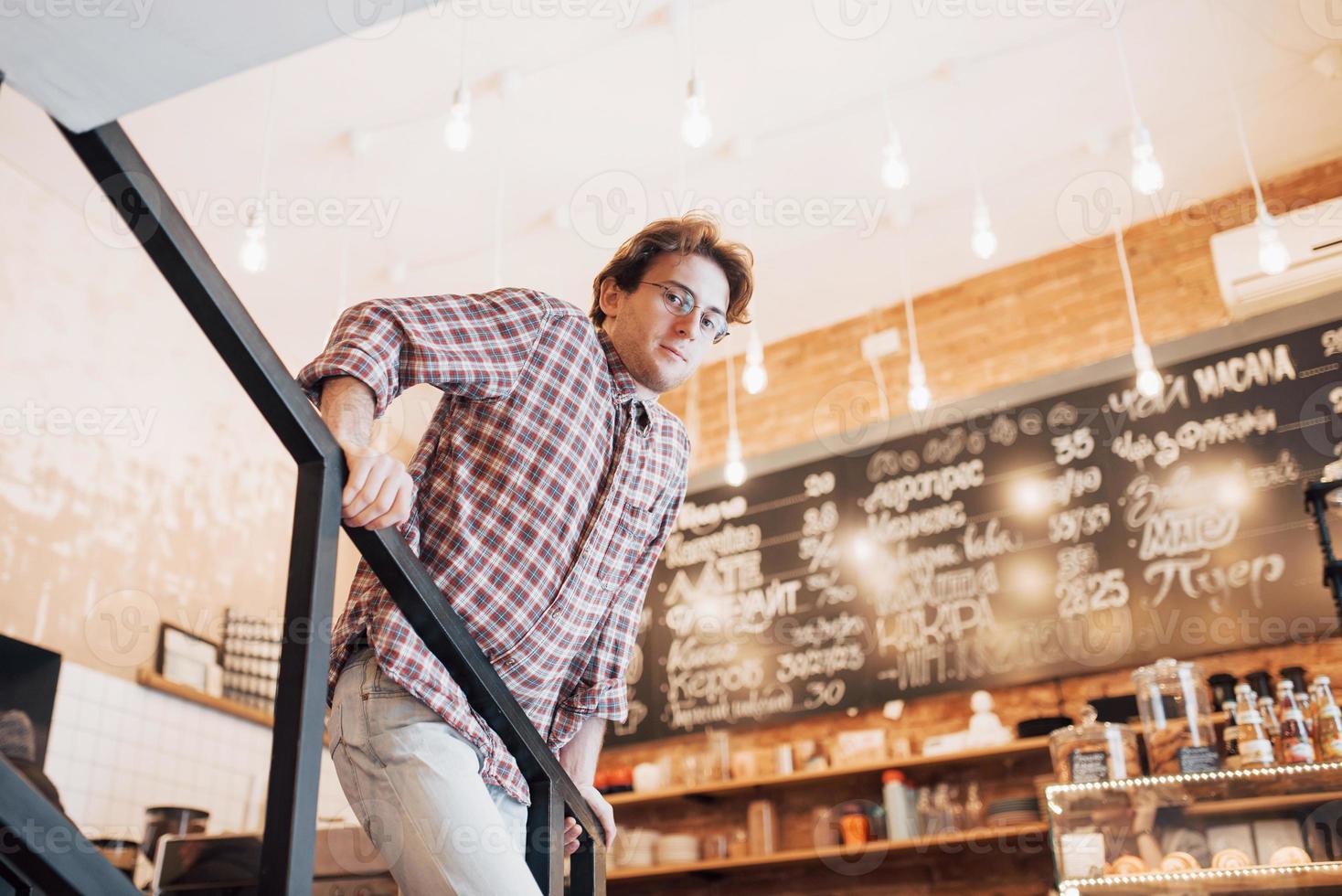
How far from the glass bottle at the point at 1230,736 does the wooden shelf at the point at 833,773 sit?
652 mm

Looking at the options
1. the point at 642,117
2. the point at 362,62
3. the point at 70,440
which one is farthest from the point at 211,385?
the point at 642,117

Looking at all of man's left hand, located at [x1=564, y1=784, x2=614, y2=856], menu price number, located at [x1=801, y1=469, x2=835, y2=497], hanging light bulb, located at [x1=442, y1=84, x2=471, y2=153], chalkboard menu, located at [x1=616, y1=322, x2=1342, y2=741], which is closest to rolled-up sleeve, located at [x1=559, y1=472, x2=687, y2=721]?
man's left hand, located at [x1=564, y1=784, x2=614, y2=856]

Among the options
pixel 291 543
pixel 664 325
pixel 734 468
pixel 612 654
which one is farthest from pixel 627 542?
pixel 734 468

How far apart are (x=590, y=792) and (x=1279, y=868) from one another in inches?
91.6

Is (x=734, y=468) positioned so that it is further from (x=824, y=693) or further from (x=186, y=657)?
(x=186, y=657)

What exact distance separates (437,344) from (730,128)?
359 centimetres

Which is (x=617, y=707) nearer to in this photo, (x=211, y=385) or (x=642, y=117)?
(x=642, y=117)

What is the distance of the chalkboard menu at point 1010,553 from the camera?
4531 millimetres

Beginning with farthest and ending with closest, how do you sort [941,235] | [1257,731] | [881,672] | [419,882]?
1. [941,235]
2. [881,672]
3. [1257,731]
4. [419,882]

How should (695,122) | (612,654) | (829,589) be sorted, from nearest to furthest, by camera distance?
1. (612,654)
2. (695,122)
3. (829,589)

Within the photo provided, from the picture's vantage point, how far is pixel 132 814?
4.77m

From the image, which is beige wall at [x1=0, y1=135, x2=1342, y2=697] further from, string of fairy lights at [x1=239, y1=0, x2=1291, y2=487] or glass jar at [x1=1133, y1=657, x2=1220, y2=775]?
glass jar at [x1=1133, y1=657, x2=1220, y2=775]

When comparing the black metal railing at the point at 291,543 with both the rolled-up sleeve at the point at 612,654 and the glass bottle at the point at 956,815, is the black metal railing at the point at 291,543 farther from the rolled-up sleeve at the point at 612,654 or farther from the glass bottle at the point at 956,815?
the glass bottle at the point at 956,815

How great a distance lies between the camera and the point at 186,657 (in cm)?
511
